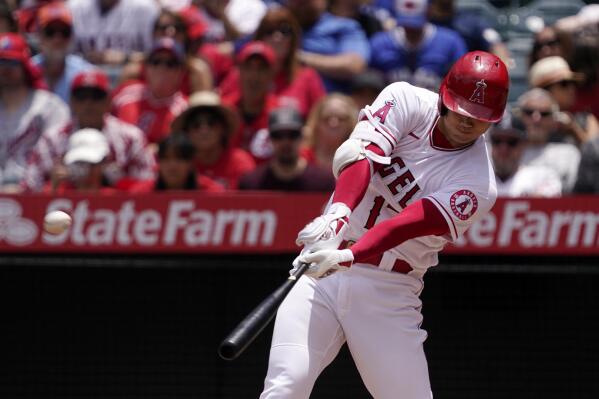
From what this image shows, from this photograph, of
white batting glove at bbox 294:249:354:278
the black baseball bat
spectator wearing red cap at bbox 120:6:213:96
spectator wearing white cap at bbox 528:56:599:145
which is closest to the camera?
the black baseball bat

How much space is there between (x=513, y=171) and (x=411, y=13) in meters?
1.50

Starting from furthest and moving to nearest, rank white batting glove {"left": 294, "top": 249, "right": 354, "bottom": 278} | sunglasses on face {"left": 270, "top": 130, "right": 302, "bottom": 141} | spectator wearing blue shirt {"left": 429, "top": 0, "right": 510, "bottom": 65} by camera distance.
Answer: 1. spectator wearing blue shirt {"left": 429, "top": 0, "right": 510, "bottom": 65}
2. sunglasses on face {"left": 270, "top": 130, "right": 302, "bottom": 141}
3. white batting glove {"left": 294, "top": 249, "right": 354, "bottom": 278}

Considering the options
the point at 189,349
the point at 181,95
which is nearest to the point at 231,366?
A: the point at 189,349

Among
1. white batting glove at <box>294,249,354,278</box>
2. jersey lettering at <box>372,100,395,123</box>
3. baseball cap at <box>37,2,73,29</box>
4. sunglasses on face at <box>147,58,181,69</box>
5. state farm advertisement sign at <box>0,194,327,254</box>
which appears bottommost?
state farm advertisement sign at <box>0,194,327,254</box>

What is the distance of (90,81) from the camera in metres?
6.48

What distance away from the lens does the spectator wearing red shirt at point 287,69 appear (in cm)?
685

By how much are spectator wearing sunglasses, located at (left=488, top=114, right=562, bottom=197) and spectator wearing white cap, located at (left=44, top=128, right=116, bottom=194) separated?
2.17 metres

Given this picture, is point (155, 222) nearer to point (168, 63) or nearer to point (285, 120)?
point (285, 120)

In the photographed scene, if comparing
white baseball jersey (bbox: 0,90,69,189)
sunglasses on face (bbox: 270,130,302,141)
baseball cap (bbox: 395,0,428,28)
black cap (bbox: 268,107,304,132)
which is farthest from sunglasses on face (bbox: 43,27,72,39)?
baseball cap (bbox: 395,0,428,28)

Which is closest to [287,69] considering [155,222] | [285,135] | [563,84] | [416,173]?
[285,135]

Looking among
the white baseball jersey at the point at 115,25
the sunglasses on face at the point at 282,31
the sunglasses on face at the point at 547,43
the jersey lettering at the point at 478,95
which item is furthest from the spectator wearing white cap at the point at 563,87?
the jersey lettering at the point at 478,95

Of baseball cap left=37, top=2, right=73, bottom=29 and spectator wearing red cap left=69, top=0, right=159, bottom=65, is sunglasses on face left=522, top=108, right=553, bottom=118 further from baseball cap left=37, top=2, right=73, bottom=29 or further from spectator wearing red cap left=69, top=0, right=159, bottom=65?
baseball cap left=37, top=2, right=73, bottom=29

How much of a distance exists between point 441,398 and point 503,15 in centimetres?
389

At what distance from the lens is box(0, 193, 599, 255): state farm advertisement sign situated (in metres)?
5.35
